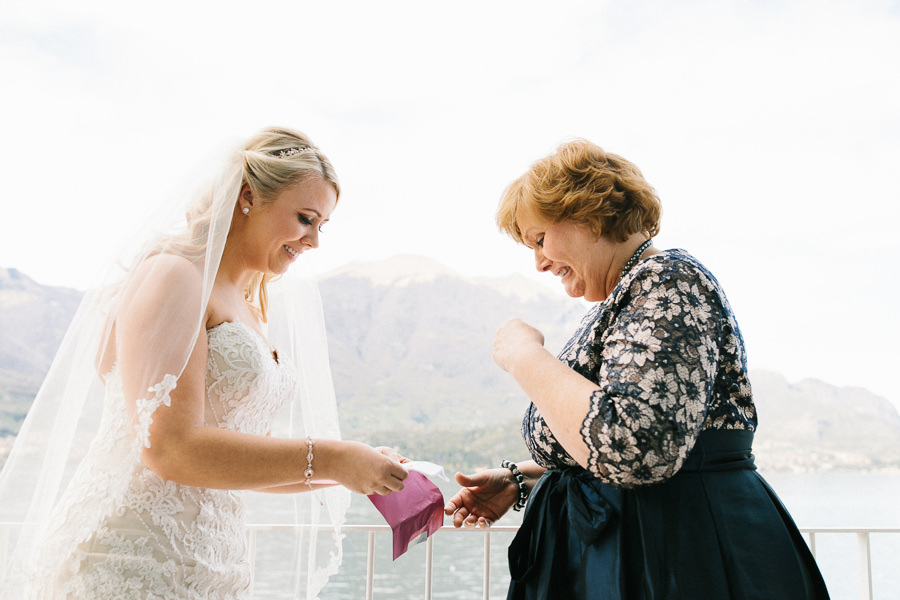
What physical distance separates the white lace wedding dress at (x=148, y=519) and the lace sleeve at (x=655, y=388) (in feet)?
2.74

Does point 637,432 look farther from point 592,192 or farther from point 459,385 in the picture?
point 459,385

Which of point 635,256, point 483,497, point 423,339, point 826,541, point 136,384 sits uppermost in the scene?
point 423,339

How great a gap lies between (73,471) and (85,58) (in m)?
25.3

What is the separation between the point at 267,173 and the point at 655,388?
1.13 meters

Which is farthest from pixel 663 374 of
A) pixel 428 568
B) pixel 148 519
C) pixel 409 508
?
pixel 428 568

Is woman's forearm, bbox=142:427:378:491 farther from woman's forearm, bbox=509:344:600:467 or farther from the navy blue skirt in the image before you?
the navy blue skirt

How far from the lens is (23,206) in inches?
880

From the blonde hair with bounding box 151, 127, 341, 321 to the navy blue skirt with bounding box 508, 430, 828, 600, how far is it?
108 centimetres

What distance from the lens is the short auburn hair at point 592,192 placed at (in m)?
1.42

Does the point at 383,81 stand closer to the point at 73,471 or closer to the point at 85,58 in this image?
the point at 85,58

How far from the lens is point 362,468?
1392mm

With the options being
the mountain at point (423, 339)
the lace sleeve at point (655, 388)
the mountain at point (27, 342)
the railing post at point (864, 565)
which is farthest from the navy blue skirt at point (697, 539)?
the mountain at point (423, 339)

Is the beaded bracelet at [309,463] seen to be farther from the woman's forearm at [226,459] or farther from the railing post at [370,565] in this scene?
the railing post at [370,565]

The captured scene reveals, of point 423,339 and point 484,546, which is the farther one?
point 423,339
